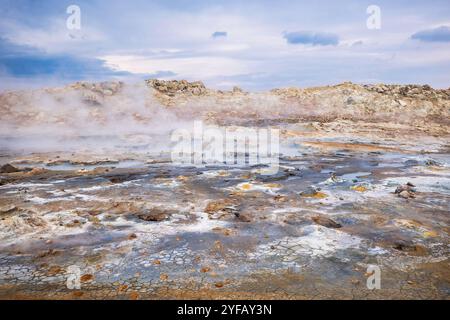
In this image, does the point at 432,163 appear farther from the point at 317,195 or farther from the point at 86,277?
the point at 86,277

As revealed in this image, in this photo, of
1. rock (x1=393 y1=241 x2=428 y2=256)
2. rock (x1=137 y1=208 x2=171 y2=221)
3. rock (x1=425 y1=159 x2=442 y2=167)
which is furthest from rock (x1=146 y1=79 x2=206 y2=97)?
rock (x1=393 y1=241 x2=428 y2=256)

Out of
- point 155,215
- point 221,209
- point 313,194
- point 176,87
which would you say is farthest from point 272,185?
point 176,87

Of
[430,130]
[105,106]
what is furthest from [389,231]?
[105,106]

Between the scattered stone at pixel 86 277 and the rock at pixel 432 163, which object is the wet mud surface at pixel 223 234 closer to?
the scattered stone at pixel 86 277

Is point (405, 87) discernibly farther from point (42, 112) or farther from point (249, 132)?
point (42, 112)

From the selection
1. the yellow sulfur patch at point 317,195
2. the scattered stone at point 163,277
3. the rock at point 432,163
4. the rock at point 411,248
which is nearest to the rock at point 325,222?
the rock at point 411,248

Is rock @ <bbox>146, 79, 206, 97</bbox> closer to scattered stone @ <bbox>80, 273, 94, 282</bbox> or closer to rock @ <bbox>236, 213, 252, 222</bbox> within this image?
rock @ <bbox>236, 213, 252, 222</bbox>
